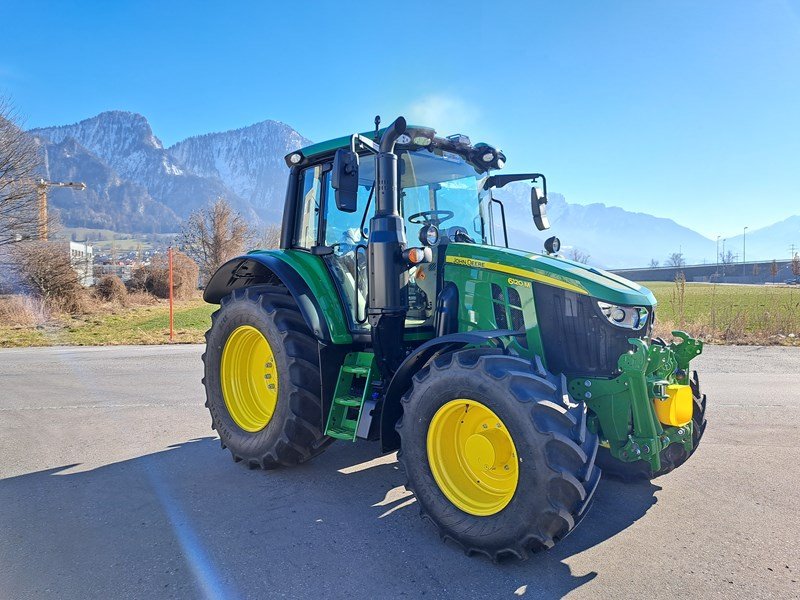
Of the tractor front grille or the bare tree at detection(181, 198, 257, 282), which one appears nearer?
the tractor front grille

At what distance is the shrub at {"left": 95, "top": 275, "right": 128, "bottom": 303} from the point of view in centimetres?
2841

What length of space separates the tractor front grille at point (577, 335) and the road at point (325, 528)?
96cm

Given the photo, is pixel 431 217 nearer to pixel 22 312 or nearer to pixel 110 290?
pixel 22 312

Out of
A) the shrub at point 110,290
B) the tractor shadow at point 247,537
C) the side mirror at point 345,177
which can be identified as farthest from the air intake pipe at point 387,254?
A: the shrub at point 110,290

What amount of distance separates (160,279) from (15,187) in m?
12.1

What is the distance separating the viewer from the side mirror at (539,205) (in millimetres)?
4773

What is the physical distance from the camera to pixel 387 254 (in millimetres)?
3746

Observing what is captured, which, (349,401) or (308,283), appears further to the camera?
(308,283)

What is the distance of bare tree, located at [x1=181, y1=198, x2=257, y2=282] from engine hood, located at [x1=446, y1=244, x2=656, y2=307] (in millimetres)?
42228

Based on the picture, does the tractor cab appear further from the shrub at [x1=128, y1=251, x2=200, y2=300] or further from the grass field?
the shrub at [x1=128, y1=251, x2=200, y2=300]

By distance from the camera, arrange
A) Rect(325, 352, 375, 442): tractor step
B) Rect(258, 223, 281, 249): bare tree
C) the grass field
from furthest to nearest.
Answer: Rect(258, 223, 281, 249): bare tree, the grass field, Rect(325, 352, 375, 442): tractor step

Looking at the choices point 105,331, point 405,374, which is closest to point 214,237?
point 105,331

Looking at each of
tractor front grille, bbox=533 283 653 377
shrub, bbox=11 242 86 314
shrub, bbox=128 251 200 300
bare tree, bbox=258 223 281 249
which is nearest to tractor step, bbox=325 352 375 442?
tractor front grille, bbox=533 283 653 377

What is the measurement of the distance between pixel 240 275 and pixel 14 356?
933 centimetres
